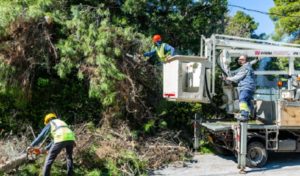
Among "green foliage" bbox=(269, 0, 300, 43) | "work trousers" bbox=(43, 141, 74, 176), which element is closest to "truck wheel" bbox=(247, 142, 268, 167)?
"work trousers" bbox=(43, 141, 74, 176)

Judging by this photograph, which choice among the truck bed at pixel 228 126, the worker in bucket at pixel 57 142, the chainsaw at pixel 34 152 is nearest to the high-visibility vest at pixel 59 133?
the worker in bucket at pixel 57 142

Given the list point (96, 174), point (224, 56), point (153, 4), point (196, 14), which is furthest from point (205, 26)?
point (96, 174)

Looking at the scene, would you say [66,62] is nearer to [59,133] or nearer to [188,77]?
[59,133]

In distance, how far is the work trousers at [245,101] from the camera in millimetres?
10867

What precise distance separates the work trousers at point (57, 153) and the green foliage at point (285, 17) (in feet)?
58.1

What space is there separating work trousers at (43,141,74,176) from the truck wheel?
14.7 feet

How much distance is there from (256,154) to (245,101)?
1443mm

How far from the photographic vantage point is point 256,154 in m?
11.4

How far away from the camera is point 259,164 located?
11281 mm

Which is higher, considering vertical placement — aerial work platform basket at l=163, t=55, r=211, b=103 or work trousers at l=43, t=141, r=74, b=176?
aerial work platform basket at l=163, t=55, r=211, b=103

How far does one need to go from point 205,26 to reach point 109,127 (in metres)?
5.98

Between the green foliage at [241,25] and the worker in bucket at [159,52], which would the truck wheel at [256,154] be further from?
the green foliage at [241,25]

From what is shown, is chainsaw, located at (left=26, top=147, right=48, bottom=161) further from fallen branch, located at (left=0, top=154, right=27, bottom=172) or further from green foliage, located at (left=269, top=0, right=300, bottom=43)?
green foliage, located at (left=269, top=0, right=300, bottom=43)

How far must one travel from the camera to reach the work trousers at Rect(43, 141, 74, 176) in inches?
359
